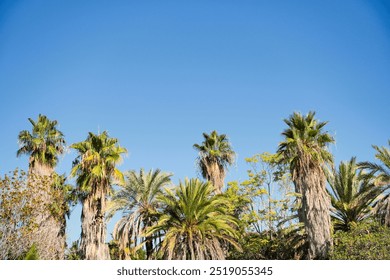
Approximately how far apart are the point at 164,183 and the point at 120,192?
2.81 m

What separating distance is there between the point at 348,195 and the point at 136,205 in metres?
13.0

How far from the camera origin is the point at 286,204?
2666 cm

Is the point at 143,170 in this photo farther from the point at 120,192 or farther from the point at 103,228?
the point at 103,228

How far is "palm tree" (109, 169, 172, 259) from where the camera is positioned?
24652 mm

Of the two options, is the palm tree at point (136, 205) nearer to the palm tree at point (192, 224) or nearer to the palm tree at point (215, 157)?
the palm tree at point (192, 224)

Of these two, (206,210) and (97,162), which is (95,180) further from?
(206,210)

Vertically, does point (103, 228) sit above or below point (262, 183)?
below

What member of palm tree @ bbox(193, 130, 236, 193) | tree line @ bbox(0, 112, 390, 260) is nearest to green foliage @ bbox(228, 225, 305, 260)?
tree line @ bbox(0, 112, 390, 260)

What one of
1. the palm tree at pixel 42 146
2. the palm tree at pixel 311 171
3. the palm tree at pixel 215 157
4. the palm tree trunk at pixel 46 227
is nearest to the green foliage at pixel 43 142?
the palm tree at pixel 42 146

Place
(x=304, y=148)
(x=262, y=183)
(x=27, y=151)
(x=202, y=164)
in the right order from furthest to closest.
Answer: (x=202, y=164), (x=27, y=151), (x=262, y=183), (x=304, y=148)

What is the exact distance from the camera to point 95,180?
78.8ft

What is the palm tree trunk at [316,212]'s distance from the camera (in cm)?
2120
